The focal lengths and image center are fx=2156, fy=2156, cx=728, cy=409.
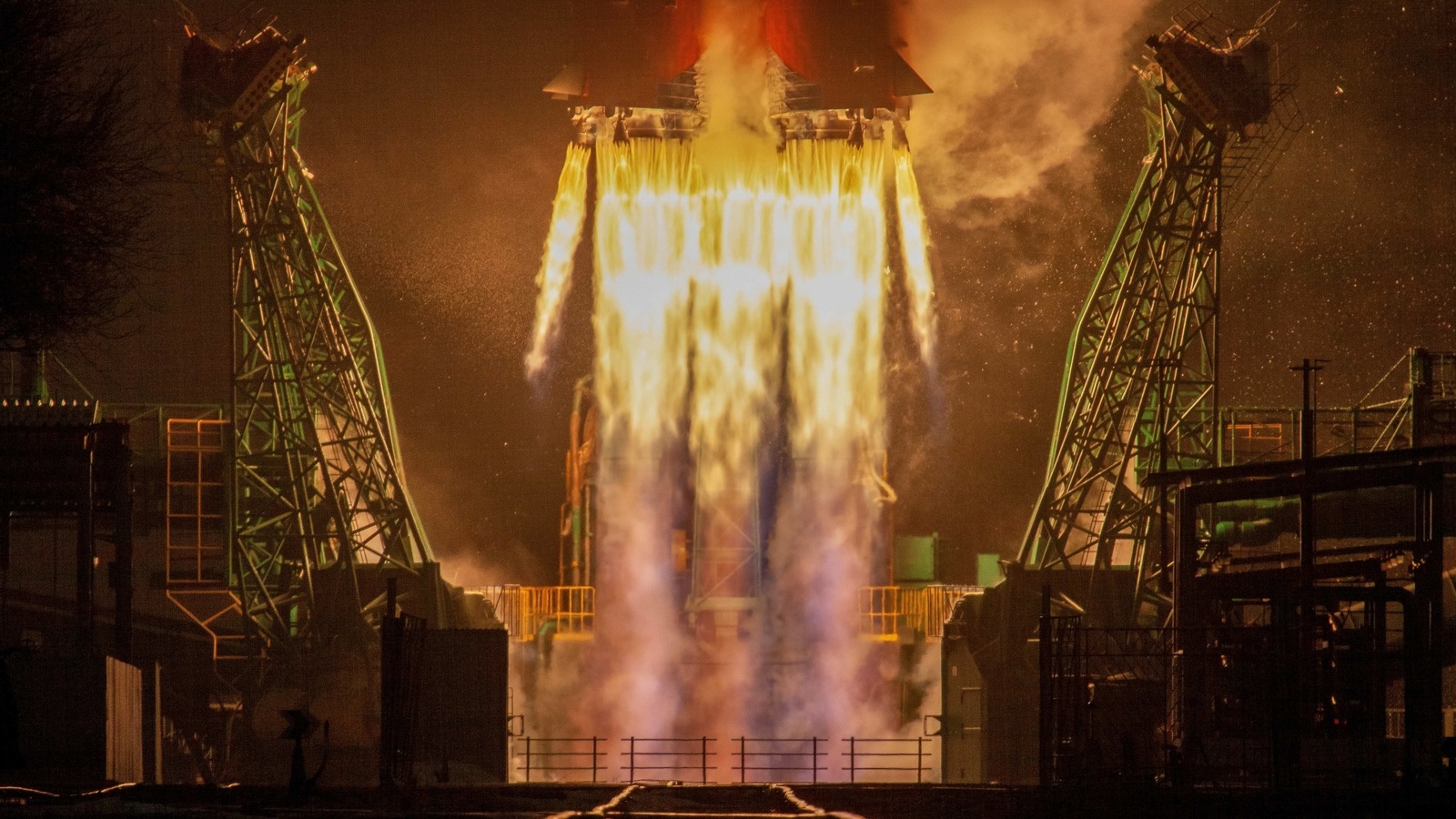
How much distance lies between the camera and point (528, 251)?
6900 cm

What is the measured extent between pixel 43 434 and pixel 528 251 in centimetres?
2889

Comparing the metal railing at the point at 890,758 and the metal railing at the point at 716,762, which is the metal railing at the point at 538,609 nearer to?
the metal railing at the point at 716,762

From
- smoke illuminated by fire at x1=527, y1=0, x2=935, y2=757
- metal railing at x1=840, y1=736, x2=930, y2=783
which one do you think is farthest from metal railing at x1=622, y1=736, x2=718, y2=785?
metal railing at x1=840, y1=736, x2=930, y2=783

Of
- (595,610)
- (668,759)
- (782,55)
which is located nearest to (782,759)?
(668,759)

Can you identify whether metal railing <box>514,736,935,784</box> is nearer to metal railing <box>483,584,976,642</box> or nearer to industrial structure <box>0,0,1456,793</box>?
industrial structure <box>0,0,1456,793</box>

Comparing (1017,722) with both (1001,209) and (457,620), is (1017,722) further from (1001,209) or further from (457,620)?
(1001,209)

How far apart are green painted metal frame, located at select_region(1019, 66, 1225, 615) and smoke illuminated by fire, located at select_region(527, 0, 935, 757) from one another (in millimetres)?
7912

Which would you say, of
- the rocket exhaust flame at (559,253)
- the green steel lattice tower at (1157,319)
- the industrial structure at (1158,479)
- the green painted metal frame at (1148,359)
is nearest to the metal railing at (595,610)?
the industrial structure at (1158,479)

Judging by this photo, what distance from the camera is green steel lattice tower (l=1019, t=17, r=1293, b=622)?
53.8m

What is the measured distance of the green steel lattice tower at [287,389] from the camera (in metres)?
53.9

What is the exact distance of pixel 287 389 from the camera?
56125 millimetres

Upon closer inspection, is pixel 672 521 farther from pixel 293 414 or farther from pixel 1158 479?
pixel 1158 479

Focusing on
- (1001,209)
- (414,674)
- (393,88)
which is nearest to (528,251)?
(393,88)

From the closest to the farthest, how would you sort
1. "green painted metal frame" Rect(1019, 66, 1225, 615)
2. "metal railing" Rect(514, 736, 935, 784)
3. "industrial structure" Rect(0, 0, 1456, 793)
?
"industrial structure" Rect(0, 0, 1456, 793) → "green painted metal frame" Rect(1019, 66, 1225, 615) → "metal railing" Rect(514, 736, 935, 784)
